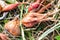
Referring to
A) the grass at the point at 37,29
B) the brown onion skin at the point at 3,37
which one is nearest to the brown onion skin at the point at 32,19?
the grass at the point at 37,29

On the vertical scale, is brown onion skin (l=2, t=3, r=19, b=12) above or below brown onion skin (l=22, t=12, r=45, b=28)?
above

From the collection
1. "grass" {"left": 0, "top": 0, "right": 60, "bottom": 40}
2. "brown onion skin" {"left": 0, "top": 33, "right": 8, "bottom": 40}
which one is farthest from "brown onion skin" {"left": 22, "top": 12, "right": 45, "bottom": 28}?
"brown onion skin" {"left": 0, "top": 33, "right": 8, "bottom": 40}

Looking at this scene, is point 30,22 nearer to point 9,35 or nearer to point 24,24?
point 24,24

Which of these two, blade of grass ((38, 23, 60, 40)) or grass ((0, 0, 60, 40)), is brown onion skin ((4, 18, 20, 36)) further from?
blade of grass ((38, 23, 60, 40))

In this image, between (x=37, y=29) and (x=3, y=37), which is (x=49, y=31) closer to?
(x=37, y=29)

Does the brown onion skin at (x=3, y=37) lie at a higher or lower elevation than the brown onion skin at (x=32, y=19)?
lower

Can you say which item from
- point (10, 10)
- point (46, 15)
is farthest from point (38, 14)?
point (10, 10)

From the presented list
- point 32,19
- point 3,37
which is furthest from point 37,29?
point 3,37

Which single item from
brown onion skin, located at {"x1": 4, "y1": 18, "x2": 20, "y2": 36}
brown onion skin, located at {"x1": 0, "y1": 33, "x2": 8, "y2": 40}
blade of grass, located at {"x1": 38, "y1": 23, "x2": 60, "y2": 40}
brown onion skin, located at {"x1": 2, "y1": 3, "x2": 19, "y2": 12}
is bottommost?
blade of grass, located at {"x1": 38, "y1": 23, "x2": 60, "y2": 40}

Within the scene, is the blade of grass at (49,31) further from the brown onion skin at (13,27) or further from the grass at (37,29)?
the brown onion skin at (13,27)

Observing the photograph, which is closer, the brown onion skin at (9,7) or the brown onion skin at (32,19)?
the brown onion skin at (32,19)
